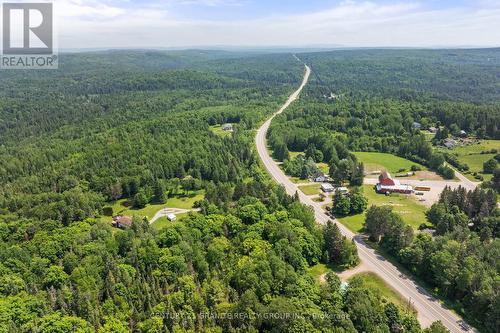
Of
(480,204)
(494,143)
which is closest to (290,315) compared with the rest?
(480,204)

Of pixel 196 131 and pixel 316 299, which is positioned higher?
pixel 196 131

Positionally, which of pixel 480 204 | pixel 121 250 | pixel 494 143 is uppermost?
pixel 494 143

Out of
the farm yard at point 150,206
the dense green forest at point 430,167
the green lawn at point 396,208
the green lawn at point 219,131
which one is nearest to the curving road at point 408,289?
the dense green forest at point 430,167

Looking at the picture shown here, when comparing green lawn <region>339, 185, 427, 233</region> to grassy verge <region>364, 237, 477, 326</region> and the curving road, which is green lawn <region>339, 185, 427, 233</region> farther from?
grassy verge <region>364, 237, 477, 326</region>

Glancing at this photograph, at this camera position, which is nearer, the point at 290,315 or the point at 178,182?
the point at 290,315

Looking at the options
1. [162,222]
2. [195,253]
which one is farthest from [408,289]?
[162,222]

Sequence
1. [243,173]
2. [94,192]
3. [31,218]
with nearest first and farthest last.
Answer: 1. [31,218]
2. [94,192]
3. [243,173]

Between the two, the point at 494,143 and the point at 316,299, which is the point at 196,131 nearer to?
the point at 316,299
